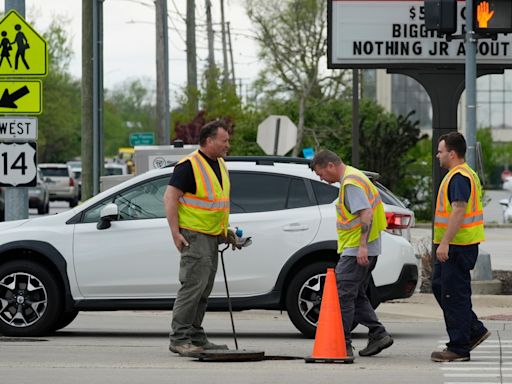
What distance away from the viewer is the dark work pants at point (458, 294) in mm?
11336

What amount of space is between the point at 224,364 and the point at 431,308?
19.2ft

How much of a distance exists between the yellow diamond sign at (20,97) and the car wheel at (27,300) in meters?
2.94

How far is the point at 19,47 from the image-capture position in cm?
1602

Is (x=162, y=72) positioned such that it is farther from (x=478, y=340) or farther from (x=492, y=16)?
(x=478, y=340)

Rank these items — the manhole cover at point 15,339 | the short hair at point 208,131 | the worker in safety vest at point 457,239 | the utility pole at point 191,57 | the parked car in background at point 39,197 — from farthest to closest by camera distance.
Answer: the parked car in background at point 39,197 → the utility pole at point 191,57 → the manhole cover at point 15,339 → the short hair at point 208,131 → the worker in safety vest at point 457,239

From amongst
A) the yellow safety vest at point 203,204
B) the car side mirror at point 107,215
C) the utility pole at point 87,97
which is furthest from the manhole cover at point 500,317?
the utility pole at point 87,97

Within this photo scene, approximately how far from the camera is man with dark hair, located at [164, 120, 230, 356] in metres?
11.6

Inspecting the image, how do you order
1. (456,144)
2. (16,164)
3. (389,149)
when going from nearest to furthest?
1. (456,144)
2. (16,164)
3. (389,149)

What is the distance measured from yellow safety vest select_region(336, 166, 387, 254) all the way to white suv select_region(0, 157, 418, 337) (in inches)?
72.4

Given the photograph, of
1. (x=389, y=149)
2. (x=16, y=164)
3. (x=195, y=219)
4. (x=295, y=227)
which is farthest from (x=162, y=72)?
(x=195, y=219)

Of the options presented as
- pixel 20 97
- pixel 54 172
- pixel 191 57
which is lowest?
pixel 54 172

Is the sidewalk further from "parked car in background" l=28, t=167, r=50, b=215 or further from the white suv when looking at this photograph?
"parked car in background" l=28, t=167, r=50, b=215

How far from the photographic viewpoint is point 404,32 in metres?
19.2

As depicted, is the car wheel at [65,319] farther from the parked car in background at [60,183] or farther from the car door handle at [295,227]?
the parked car in background at [60,183]
